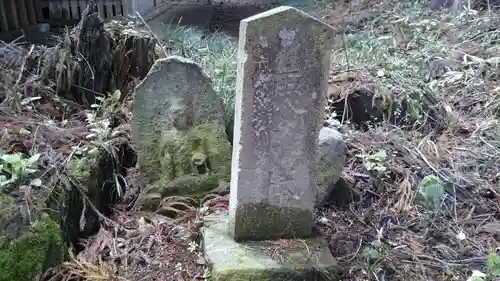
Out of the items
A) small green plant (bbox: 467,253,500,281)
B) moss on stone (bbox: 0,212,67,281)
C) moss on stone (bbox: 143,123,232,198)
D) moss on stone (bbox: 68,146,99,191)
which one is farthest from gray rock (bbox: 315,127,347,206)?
moss on stone (bbox: 0,212,67,281)

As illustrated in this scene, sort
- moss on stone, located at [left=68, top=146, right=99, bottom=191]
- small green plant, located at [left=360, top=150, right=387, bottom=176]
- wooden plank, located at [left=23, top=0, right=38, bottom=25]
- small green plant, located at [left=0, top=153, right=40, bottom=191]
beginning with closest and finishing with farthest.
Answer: small green plant, located at [left=0, top=153, right=40, bottom=191] < moss on stone, located at [left=68, top=146, right=99, bottom=191] < small green plant, located at [left=360, top=150, right=387, bottom=176] < wooden plank, located at [left=23, top=0, right=38, bottom=25]

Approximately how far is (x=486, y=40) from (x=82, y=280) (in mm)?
4343

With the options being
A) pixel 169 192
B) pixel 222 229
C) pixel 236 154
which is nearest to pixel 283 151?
pixel 236 154

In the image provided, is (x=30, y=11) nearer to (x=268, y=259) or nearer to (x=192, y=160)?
(x=192, y=160)

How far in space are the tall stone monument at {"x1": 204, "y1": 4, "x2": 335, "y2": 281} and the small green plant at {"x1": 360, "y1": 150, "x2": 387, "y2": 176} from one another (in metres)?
0.77

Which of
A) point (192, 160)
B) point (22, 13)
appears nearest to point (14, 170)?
point (192, 160)

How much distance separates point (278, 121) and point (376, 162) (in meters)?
1.10

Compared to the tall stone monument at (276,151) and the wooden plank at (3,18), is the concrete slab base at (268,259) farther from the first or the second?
the wooden plank at (3,18)

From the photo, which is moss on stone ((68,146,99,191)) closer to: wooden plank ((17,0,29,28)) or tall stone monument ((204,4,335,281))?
tall stone monument ((204,4,335,281))

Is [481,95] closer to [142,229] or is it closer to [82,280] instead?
[142,229]

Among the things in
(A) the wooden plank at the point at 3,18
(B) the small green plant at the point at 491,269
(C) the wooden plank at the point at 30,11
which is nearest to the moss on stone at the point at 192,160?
(B) the small green plant at the point at 491,269

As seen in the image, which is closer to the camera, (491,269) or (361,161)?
(491,269)

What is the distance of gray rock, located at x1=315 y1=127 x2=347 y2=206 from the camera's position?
A: 2.95 meters

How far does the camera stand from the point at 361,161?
10.8 feet
